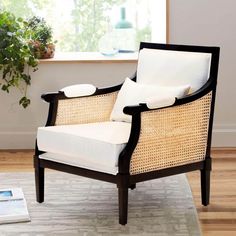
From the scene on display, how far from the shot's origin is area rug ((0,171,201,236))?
3.13 metres

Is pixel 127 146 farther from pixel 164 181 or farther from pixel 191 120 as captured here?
pixel 164 181

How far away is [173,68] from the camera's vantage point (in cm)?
360

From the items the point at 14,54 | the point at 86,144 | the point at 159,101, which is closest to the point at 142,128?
the point at 159,101

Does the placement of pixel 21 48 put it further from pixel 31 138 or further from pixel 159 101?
pixel 159 101

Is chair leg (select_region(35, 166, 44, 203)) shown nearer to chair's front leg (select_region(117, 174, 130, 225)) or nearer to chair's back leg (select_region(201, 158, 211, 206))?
chair's front leg (select_region(117, 174, 130, 225))

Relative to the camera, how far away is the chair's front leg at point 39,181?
349 centimetres

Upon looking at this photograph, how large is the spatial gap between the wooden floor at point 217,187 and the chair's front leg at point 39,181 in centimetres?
69

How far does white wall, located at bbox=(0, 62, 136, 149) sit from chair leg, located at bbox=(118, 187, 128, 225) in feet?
5.36

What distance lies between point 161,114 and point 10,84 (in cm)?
159

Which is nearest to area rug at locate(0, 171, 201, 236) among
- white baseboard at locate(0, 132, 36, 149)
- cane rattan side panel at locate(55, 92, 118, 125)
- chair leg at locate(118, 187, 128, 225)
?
chair leg at locate(118, 187, 128, 225)

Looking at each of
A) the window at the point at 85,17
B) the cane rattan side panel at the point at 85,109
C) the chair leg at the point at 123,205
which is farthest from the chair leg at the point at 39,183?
the window at the point at 85,17

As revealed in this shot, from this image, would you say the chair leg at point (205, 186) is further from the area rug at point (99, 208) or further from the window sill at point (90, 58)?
the window sill at point (90, 58)

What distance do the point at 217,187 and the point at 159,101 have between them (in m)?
0.86

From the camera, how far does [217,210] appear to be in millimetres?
3434
